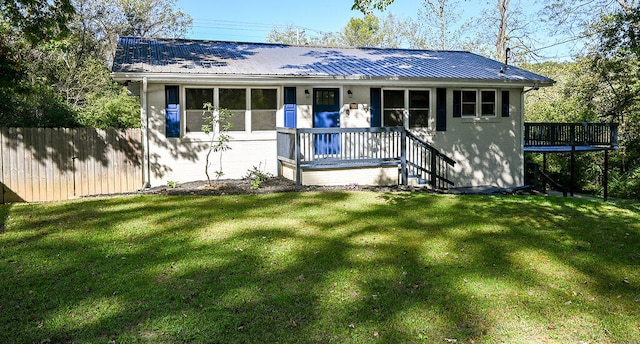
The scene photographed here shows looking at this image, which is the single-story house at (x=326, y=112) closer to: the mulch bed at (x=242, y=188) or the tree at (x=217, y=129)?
the tree at (x=217, y=129)

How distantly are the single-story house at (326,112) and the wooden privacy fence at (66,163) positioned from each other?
597 millimetres

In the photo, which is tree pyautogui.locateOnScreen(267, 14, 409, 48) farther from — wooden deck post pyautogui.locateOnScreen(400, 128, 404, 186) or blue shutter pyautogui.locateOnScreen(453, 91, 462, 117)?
wooden deck post pyautogui.locateOnScreen(400, 128, 404, 186)

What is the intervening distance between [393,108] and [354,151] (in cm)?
290

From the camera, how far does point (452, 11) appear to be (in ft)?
110

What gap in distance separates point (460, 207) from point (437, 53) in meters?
10.6

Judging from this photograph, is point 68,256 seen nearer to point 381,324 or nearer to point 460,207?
point 381,324

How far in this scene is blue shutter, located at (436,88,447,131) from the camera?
559 inches

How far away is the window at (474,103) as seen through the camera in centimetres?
1450

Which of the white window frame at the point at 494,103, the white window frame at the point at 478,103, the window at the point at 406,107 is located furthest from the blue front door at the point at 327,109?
the white window frame at the point at 494,103

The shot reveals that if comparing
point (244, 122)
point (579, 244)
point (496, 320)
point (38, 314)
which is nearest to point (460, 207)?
point (579, 244)

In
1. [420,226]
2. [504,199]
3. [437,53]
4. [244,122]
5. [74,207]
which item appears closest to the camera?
[420,226]

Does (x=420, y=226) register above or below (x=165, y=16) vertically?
below

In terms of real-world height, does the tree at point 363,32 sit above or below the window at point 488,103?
above

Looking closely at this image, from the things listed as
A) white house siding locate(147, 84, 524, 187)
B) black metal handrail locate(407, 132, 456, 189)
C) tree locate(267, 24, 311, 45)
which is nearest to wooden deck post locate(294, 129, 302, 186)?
white house siding locate(147, 84, 524, 187)
